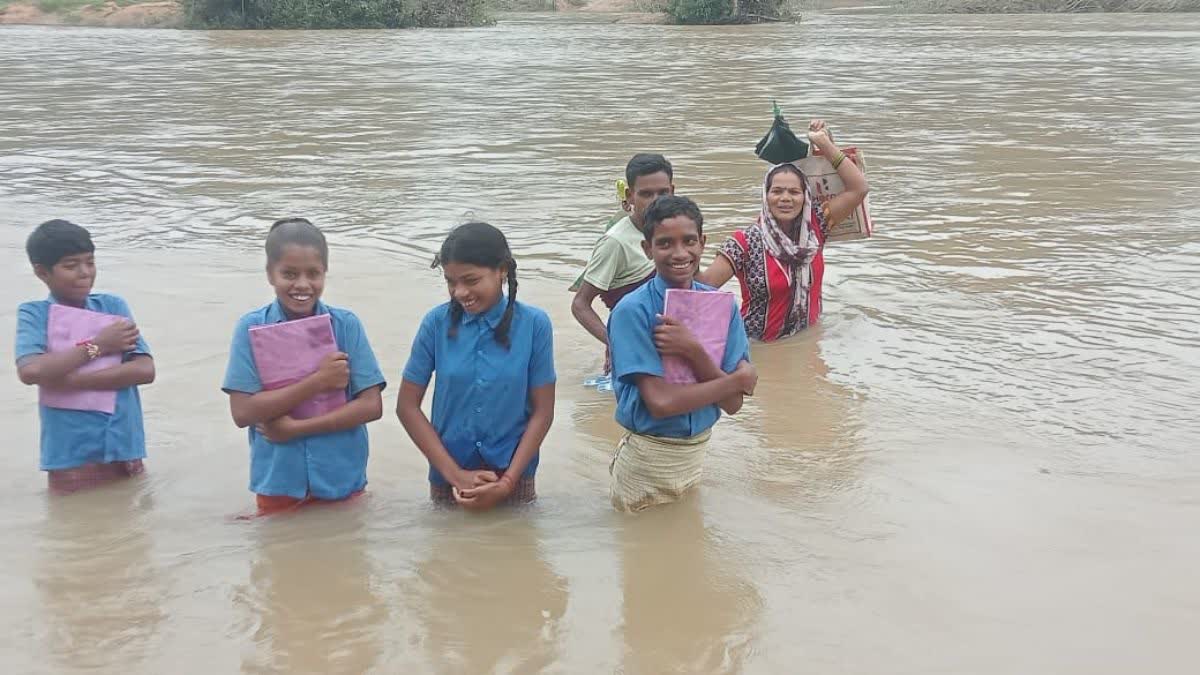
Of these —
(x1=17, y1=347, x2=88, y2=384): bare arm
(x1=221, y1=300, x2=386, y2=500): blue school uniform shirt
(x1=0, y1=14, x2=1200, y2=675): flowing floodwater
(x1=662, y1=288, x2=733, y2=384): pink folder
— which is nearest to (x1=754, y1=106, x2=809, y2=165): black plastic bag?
(x1=0, y1=14, x2=1200, y2=675): flowing floodwater

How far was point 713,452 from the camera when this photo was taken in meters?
4.87

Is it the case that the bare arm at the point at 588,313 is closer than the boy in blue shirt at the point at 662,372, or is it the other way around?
the boy in blue shirt at the point at 662,372

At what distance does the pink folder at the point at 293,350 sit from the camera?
3801mm

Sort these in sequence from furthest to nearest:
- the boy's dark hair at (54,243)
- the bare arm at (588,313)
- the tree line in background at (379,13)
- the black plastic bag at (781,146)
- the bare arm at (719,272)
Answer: the tree line in background at (379,13)
the bare arm at (719,272)
the black plastic bag at (781,146)
the bare arm at (588,313)
the boy's dark hair at (54,243)

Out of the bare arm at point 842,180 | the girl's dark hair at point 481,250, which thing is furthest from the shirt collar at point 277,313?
the bare arm at point 842,180

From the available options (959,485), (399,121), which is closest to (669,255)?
(959,485)

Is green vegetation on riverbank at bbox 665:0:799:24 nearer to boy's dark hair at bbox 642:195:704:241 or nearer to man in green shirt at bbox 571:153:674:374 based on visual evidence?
man in green shirt at bbox 571:153:674:374

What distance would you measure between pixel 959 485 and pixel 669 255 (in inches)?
57.6

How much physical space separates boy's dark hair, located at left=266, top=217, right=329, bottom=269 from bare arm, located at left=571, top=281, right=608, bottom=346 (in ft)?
5.18

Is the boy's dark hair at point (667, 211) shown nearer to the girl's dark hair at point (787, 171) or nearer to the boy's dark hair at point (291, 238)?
the boy's dark hair at point (291, 238)

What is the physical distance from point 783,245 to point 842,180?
1.49 feet

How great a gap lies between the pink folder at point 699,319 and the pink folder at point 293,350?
110 cm

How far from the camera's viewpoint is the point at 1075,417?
5098 millimetres

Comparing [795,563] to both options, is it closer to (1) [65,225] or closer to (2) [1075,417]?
(2) [1075,417]
